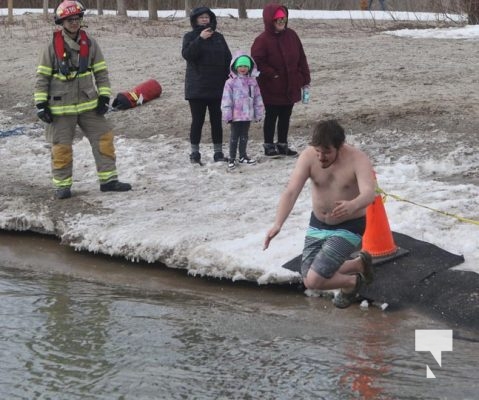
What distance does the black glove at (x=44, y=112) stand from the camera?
959cm

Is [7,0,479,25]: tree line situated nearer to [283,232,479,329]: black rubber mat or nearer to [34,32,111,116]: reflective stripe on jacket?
[34,32,111,116]: reflective stripe on jacket

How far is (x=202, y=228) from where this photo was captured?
28.2 feet

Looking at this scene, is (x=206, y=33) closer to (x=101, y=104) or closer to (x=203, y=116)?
(x=203, y=116)

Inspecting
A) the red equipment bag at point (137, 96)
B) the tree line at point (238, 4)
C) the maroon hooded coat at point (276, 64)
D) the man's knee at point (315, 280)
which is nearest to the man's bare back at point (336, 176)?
the man's knee at point (315, 280)

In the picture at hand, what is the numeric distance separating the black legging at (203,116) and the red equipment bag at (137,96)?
3.38 meters

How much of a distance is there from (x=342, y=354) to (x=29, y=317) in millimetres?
2363

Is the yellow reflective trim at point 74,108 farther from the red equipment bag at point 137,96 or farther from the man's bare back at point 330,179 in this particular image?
the red equipment bag at point 137,96

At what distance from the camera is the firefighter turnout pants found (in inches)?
387

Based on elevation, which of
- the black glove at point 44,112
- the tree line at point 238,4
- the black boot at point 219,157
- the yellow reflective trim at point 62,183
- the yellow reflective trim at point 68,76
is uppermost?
the yellow reflective trim at point 68,76

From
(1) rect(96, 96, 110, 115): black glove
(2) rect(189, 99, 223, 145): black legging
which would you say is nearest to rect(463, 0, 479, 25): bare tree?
(2) rect(189, 99, 223, 145): black legging

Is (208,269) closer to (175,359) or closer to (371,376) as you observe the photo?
(175,359)

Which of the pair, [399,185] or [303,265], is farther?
[399,185]

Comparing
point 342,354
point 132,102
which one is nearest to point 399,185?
point 342,354

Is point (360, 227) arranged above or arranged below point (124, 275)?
above
